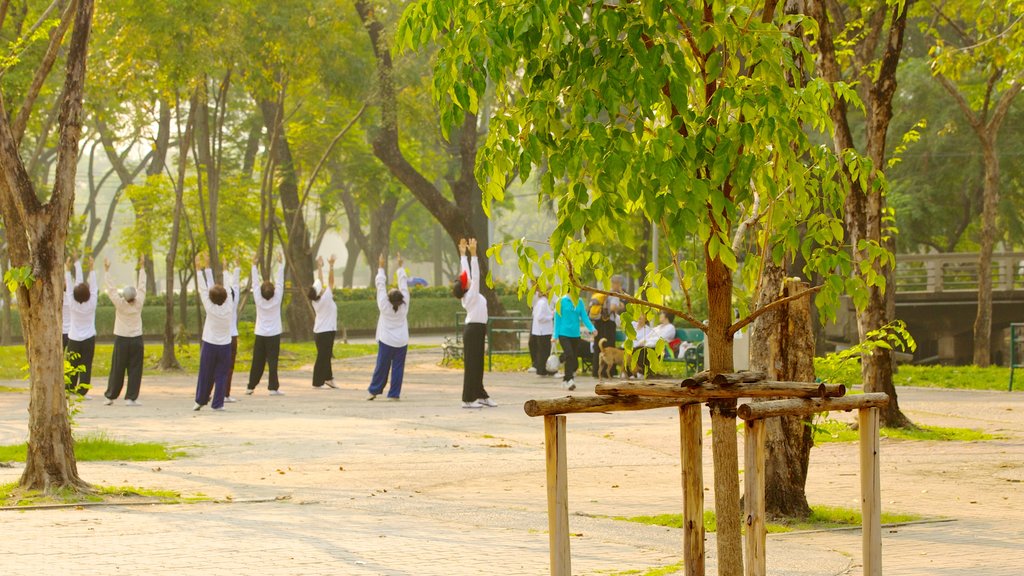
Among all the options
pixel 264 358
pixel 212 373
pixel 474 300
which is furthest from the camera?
pixel 264 358

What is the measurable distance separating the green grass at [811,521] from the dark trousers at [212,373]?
34.4ft

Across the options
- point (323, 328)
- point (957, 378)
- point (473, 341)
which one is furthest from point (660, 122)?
point (957, 378)

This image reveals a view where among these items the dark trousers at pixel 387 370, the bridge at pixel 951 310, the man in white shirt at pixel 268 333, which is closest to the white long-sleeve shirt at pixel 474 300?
the dark trousers at pixel 387 370

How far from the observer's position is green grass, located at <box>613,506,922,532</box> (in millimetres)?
9109

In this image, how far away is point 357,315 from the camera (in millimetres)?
51312

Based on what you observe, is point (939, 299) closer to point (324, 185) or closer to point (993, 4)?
Result: point (993, 4)

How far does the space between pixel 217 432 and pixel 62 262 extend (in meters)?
5.56

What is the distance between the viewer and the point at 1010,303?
3641 centimetres

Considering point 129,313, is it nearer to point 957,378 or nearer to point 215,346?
point 215,346

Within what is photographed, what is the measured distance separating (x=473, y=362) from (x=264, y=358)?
459 cm

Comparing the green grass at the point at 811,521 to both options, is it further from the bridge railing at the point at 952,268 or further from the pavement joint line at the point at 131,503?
the bridge railing at the point at 952,268

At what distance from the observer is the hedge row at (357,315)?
154ft

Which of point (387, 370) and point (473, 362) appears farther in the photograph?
point (387, 370)

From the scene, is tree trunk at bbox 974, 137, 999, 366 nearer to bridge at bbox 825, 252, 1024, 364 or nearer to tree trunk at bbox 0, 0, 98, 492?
bridge at bbox 825, 252, 1024, 364
